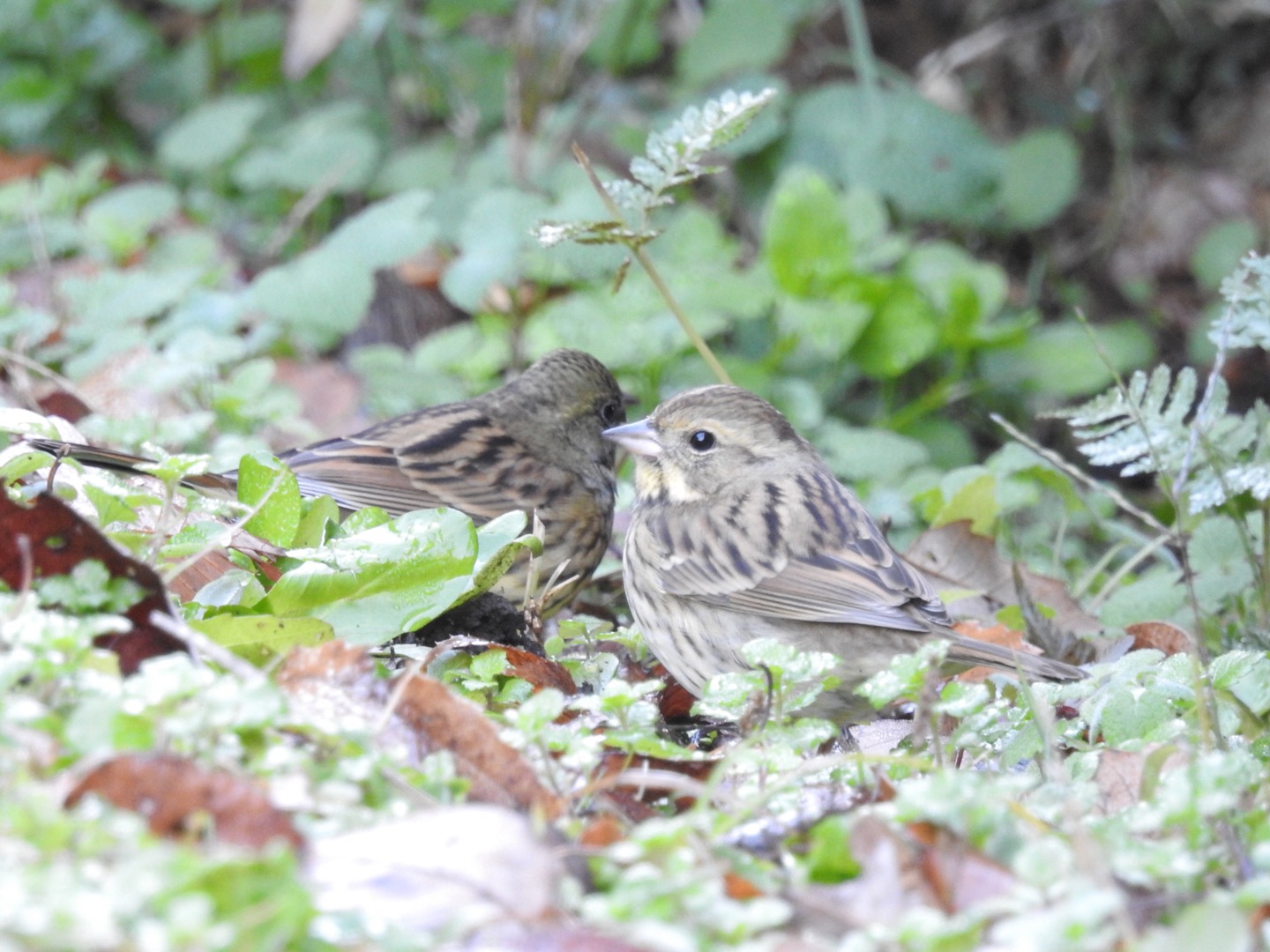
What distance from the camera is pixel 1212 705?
8.59 feet

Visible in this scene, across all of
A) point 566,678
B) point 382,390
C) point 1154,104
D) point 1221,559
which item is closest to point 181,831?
point 566,678

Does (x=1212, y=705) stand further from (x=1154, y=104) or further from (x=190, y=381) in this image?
(x=1154, y=104)

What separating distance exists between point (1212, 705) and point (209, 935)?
1.78m

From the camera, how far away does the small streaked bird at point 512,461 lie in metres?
4.29

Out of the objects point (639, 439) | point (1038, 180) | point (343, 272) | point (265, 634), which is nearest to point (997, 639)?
point (639, 439)

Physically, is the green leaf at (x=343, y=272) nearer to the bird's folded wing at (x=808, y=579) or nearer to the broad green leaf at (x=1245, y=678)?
the bird's folded wing at (x=808, y=579)

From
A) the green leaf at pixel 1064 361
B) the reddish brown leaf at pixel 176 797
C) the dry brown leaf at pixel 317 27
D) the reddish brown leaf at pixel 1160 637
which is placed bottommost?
the green leaf at pixel 1064 361

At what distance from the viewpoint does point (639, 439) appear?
4.10m

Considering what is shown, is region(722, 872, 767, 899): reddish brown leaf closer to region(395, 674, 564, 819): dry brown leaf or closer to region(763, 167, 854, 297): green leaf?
region(395, 674, 564, 819): dry brown leaf

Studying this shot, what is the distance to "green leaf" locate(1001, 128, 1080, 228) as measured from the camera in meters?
6.98

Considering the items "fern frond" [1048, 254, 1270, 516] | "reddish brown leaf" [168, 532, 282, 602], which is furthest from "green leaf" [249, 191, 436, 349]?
"fern frond" [1048, 254, 1270, 516]

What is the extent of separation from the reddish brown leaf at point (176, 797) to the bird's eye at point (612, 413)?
3.09 m

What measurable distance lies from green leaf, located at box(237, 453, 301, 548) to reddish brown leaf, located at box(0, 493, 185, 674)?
656 millimetres

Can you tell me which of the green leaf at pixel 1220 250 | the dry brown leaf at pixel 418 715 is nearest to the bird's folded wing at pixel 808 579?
the dry brown leaf at pixel 418 715
